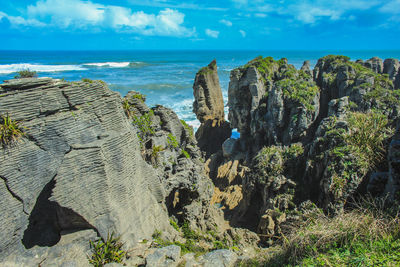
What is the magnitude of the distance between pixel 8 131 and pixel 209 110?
77.9ft

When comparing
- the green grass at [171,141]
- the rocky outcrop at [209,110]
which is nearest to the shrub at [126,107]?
the green grass at [171,141]

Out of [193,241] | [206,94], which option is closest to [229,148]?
[206,94]

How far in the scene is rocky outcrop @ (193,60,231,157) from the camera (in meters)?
28.4

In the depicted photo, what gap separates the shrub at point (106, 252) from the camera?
7689mm

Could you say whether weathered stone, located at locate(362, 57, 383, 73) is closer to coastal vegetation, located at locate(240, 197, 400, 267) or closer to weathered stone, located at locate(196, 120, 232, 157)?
weathered stone, located at locate(196, 120, 232, 157)

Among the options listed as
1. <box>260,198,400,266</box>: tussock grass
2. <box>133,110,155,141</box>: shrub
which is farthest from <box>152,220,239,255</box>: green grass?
<box>133,110,155,141</box>: shrub

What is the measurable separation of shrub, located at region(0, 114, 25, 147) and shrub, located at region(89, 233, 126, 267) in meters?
3.81

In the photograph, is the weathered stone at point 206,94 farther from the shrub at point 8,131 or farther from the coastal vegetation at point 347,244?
the coastal vegetation at point 347,244

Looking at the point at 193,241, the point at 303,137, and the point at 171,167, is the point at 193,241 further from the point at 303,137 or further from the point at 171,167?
the point at 303,137

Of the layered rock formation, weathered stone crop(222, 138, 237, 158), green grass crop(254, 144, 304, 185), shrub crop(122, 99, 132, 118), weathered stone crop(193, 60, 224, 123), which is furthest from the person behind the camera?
weathered stone crop(193, 60, 224, 123)

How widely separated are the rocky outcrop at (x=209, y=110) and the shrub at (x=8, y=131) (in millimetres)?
22521

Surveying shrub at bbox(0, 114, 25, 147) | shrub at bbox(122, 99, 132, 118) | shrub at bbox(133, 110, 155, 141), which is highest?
shrub at bbox(122, 99, 132, 118)

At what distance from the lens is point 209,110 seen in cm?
2925

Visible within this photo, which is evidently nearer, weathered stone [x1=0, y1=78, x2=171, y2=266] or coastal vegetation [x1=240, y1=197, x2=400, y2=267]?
coastal vegetation [x1=240, y1=197, x2=400, y2=267]
